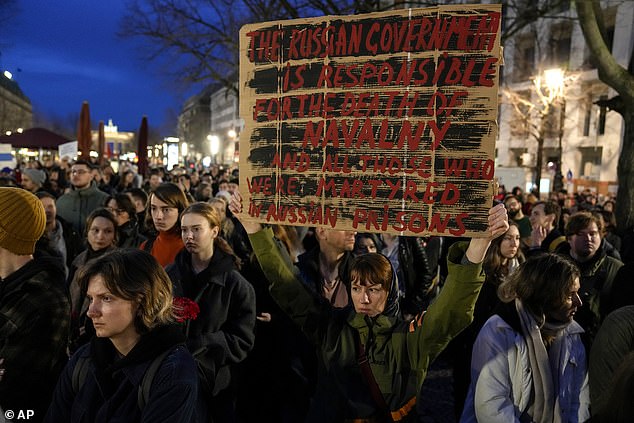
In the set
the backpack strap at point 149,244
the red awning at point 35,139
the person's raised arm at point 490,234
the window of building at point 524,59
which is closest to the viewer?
the person's raised arm at point 490,234

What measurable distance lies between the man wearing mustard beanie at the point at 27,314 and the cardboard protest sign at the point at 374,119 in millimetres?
1018

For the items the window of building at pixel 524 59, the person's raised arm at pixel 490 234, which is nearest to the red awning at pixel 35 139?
the person's raised arm at pixel 490 234

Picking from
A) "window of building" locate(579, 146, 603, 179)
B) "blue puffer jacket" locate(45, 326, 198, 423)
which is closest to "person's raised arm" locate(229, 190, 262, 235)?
"blue puffer jacket" locate(45, 326, 198, 423)

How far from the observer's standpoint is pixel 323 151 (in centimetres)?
248

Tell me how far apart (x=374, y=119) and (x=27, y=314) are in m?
1.79

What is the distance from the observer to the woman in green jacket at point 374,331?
2.25 meters

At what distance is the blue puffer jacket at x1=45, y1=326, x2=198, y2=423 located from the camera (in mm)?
1827

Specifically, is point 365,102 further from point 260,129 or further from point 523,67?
point 523,67

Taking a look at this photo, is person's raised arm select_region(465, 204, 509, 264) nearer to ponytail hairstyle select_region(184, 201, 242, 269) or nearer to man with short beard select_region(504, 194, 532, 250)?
ponytail hairstyle select_region(184, 201, 242, 269)

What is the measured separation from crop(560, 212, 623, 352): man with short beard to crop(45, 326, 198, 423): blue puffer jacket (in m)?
2.92

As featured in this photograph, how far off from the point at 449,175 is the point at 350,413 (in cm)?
121

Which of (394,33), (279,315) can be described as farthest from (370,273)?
(279,315)

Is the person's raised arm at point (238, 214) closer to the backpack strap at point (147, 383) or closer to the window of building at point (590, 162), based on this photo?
the backpack strap at point (147, 383)

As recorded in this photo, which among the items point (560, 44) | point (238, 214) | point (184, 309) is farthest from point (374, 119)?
point (560, 44)
